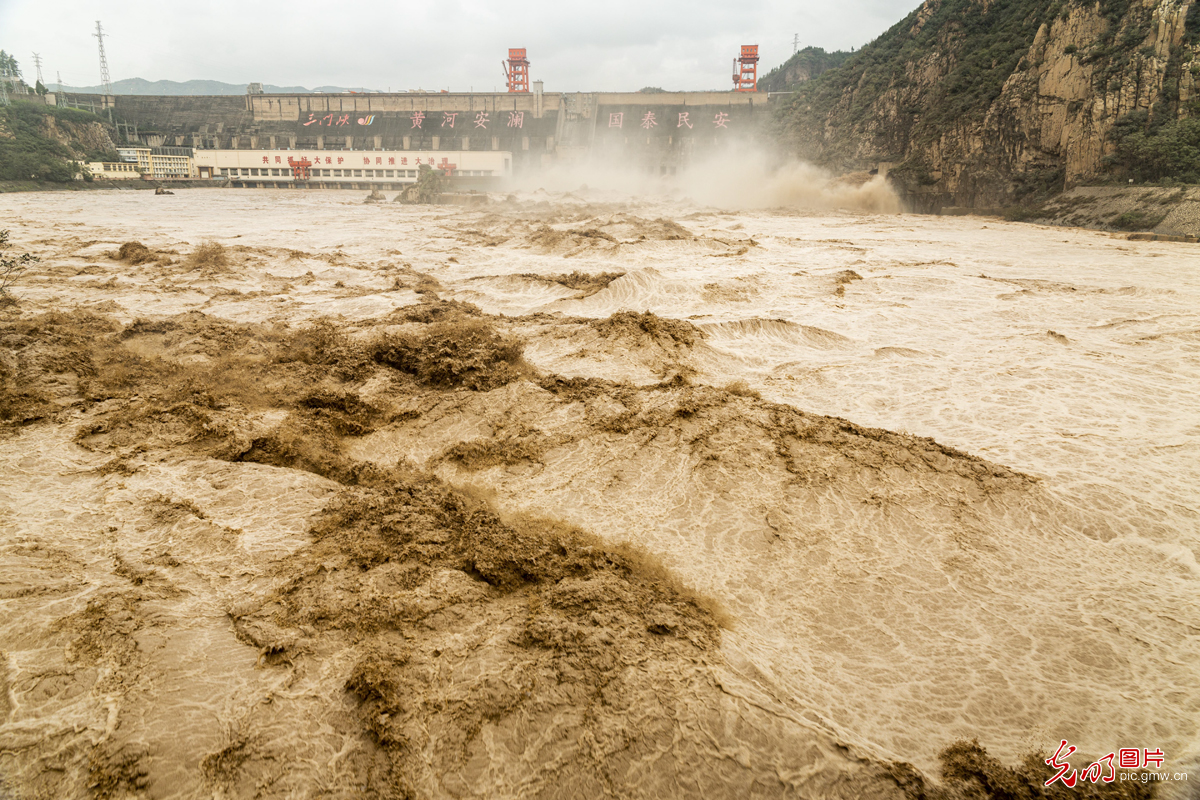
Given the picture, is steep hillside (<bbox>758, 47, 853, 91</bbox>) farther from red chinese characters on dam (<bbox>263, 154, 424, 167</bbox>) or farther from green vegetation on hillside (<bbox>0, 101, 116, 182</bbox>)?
green vegetation on hillside (<bbox>0, 101, 116, 182</bbox>)

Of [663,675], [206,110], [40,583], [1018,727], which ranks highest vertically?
[206,110]

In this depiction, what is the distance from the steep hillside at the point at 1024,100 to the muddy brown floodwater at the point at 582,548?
17.7 meters

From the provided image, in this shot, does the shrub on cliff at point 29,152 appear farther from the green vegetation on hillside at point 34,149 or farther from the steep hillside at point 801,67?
the steep hillside at point 801,67

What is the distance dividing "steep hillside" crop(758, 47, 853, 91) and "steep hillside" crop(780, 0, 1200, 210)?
4229cm

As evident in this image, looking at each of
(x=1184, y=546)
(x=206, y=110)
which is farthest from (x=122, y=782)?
(x=206, y=110)

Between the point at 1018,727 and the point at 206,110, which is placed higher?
the point at 206,110

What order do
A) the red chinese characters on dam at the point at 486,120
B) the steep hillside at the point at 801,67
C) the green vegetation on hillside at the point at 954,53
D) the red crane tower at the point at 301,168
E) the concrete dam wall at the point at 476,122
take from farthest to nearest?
1. the steep hillside at the point at 801,67
2. the red chinese characters on dam at the point at 486,120
3. the concrete dam wall at the point at 476,122
4. the red crane tower at the point at 301,168
5. the green vegetation on hillside at the point at 954,53

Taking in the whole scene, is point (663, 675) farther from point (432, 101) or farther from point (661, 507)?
point (432, 101)

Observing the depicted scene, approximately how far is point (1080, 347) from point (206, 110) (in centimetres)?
6757

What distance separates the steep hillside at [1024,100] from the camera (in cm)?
1991

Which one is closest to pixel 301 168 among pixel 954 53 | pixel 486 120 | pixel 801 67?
pixel 486 120

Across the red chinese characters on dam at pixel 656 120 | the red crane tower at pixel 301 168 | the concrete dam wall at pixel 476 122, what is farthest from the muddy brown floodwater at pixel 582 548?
the red chinese characters on dam at pixel 656 120

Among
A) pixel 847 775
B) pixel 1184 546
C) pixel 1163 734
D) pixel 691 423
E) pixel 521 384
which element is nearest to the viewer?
pixel 847 775

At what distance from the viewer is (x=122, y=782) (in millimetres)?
2139
